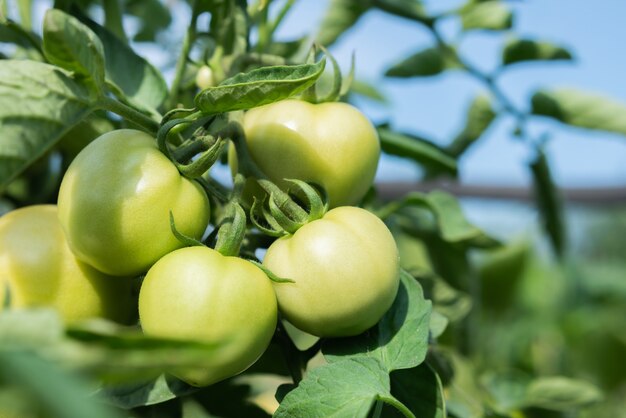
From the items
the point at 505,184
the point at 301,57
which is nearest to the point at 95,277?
the point at 301,57

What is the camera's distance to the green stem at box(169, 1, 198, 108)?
0.46 m

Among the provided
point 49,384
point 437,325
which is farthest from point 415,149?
→ point 49,384

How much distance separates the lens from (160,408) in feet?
1.39

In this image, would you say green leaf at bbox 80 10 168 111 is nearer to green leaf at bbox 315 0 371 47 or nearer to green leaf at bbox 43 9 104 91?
green leaf at bbox 43 9 104 91

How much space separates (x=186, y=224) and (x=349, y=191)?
4.1 inches

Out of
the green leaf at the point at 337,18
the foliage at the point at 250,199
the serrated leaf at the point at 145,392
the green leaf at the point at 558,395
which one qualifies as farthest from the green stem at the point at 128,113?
the green leaf at the point at 558,395

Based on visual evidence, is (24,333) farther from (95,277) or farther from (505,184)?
(505,184)

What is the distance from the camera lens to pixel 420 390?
391 millimetres

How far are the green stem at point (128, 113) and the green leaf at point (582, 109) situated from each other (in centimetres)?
45

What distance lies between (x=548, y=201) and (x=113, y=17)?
0.45 m

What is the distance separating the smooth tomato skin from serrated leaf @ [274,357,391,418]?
0.34 feet

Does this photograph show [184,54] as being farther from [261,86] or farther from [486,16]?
[486,16]

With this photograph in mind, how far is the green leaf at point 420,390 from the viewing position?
378 mm

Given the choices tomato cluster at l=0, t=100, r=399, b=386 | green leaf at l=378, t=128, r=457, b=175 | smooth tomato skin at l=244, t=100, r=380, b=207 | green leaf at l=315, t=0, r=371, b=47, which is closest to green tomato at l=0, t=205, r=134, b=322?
tomato cluster at l=0, t=100, r=399, b=386
